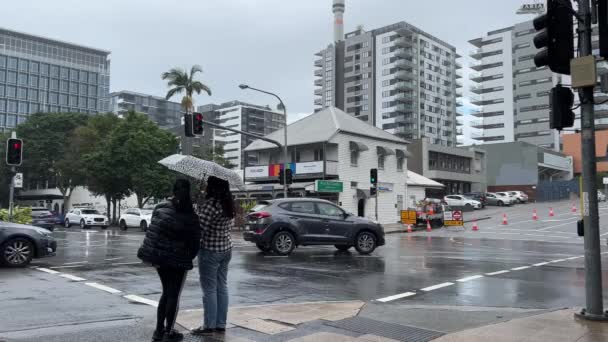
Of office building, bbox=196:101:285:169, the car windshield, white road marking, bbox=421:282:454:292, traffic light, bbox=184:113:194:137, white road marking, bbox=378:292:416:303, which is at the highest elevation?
office building, bbox=196:101:285:169

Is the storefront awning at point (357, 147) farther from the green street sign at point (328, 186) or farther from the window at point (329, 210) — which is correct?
the window at point (329, 210)

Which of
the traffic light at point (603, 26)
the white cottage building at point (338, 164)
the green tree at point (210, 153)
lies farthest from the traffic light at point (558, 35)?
the green tree at point (210, 153)

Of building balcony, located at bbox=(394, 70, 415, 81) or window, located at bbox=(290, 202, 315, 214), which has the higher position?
building balcony, located at bbox=(394, 70, 415, 81)

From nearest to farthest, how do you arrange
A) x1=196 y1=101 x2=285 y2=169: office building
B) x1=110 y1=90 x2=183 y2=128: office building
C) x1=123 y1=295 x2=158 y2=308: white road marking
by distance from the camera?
x1=123 y1=295 x2=158 y2=308: white road marking, x1=196 y1=101 x2=285 y2=169: office building, x1=110 y1=90 x2=183 y2=128: office building

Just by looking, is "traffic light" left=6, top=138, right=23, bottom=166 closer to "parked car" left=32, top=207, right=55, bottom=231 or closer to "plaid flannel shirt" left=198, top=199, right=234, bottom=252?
"plaid flannel shirt" left=198, top=199, right=234, bottom=252

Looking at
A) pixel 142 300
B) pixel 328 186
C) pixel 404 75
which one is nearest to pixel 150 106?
→ pixel 404 75

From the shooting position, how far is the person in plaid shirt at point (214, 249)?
20.1 feet

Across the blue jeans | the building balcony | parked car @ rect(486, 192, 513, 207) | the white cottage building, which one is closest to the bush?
the blue jeans

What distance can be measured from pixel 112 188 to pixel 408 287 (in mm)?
41246

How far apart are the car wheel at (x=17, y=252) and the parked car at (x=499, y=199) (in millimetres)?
51837

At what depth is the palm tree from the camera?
4728 cm

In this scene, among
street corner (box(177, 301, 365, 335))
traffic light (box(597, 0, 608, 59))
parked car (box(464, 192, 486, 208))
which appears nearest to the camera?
street corner (box(177, 301, 365, 335))

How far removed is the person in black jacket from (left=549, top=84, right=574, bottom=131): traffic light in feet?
15.7

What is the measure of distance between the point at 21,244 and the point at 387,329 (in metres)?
10.2
